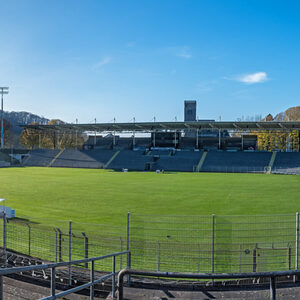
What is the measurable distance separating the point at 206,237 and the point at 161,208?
24.3ft

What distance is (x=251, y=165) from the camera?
5434cm

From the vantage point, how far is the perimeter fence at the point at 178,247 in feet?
22.1

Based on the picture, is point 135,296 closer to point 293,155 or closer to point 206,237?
point 206,237

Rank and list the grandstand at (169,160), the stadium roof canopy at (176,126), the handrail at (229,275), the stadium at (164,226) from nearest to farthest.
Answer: the handrail at (229,275), the stadium at (164,226), the grandstand at (169,160), the stadium roof canopy at (176,126)

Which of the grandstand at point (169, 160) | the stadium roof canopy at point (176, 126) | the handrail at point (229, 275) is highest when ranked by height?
the stadium roof canopy at point (176, 126)

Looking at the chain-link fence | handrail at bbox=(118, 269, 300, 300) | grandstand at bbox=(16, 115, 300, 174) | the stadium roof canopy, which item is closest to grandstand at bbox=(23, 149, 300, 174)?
grandstand at bbox=(16, 115, 300, 174)

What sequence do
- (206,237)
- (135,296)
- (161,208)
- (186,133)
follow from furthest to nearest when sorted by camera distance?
(186,133), (161,208), (206,237), (135,296)

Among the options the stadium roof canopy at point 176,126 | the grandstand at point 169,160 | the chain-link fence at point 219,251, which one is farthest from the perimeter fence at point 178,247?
the stadium roof canopy at point 176,126

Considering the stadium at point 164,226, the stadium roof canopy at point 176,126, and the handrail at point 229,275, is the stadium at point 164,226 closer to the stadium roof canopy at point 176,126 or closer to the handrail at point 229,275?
A: the handrail at point 229,275

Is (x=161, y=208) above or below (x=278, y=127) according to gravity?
below

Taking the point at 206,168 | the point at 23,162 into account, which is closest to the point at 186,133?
the point at 206,168

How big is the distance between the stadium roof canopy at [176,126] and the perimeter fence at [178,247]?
49663 millimetres

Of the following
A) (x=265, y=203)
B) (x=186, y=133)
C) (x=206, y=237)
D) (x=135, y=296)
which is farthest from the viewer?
(x=186, y=133)

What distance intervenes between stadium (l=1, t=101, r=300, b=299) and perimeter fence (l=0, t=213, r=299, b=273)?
0.14 feet
